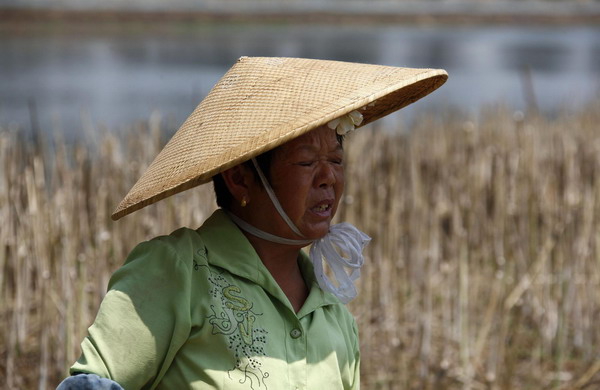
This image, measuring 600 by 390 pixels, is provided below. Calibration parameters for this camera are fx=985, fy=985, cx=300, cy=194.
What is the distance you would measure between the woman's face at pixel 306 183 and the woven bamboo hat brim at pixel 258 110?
0.20 feet

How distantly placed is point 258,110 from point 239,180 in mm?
113

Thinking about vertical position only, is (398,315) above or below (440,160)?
below

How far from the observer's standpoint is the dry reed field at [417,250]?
2.77 meters

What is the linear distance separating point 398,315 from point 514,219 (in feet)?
2.22

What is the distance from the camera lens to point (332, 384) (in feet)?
4.75

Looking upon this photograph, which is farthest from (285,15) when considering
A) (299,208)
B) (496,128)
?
(299,208)

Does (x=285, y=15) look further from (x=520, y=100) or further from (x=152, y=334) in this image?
(x=152, y=334)

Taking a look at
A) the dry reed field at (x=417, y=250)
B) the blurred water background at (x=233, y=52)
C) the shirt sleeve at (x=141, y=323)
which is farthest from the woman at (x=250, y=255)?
the blurred water background at (x=233, y=52)

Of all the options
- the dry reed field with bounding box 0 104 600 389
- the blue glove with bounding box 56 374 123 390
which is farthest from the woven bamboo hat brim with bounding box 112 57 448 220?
the dry reed field with bounding box 0 104 600 389

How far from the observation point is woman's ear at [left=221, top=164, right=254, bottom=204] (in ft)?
4.78

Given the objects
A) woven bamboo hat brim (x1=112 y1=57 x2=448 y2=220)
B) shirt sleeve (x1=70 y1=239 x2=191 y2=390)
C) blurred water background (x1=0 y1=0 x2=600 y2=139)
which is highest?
blurred water background (x1=0 y1=0 x2=600 y2=139)

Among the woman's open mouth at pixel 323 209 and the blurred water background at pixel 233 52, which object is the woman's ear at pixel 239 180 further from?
the blurred water background at pixel 233 52

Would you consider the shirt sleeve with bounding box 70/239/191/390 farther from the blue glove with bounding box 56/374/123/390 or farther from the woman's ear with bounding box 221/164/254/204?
the woman's ear with bounding box 221/164/254/204

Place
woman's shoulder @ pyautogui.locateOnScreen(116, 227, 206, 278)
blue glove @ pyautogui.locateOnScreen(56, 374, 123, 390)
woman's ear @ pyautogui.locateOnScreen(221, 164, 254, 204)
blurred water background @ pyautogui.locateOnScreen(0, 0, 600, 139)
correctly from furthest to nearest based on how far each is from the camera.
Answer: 1. blurred water background @ pyautogui.locateOnScreen(0, 0, 600, 139)
2. woman's ear @ pyautogui.locateOnScreen(221, 164, 254, 204)
3. woman's shoulder @ pyautogui.locateOnScreen(116, 227, 206, 278)
4. blue glove @ pyautogui.locateOnScreen(56, 374, 123, 390)
